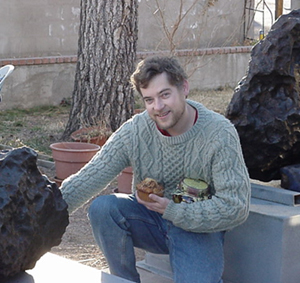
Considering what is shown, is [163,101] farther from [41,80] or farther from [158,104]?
[41,80]

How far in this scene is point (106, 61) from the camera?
21.7 feet

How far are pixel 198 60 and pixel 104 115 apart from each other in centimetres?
389

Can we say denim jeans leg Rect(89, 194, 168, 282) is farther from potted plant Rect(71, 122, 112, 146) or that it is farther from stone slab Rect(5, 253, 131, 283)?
potted plant Rect(71, 122, 112, 146)

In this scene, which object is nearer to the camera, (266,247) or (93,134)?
(266,247)

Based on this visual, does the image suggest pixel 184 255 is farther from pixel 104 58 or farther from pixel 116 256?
pixel 104 58

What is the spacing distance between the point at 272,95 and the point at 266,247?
37.7 inches

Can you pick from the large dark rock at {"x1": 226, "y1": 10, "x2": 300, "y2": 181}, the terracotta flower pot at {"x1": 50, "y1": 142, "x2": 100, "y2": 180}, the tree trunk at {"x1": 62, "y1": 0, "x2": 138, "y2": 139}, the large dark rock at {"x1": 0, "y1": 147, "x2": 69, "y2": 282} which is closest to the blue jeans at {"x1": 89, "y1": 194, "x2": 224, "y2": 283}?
the large dark rock at {"x1": 0, "y1": 147, "x2": 69, "y2": 282}

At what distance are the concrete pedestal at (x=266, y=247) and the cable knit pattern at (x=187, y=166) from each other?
13.6 inches

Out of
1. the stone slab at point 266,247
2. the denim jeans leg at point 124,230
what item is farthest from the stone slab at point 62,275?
the stone slab at point 266,247

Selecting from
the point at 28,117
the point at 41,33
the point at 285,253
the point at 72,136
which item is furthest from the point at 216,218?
the point at 41,33

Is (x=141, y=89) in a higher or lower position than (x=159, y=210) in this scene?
higher

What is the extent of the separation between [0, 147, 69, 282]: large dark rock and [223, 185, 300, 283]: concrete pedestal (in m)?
1.07

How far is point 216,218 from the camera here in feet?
9.53

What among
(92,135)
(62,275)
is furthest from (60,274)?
(92,135)
